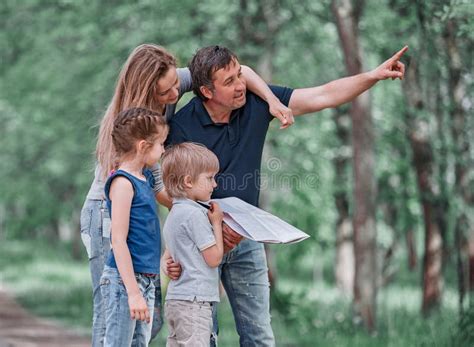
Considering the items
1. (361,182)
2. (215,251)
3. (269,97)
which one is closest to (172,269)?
(215,251)

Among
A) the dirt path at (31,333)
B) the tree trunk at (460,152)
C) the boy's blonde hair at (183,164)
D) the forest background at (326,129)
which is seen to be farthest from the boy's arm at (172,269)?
the dirt path at (31,333)

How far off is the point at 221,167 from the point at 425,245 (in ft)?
30.2

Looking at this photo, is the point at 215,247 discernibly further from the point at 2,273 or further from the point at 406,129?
the point at 2,273

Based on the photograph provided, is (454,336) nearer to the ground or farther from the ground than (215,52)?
nearer to the ground

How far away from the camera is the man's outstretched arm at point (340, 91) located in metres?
4.99

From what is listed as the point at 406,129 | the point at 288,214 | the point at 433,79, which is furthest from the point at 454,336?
the point at 288,214

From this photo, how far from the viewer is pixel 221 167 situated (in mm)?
5125

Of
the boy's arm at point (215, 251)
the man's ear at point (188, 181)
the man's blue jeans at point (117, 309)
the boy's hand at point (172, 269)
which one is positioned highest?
the man's ear at point (188, 181)

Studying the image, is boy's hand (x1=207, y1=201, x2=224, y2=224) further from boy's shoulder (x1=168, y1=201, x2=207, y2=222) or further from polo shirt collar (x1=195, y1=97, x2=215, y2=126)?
polo shirt collar (x1=195, y1=97, x2=215, y2=126)

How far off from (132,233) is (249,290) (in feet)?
2.87

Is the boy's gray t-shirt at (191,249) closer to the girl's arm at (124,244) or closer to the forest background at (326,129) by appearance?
the girl's arm at (124,244)

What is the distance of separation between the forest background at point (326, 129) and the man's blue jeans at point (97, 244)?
127 inches

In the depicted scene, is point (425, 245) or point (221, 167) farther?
point (425, 245)

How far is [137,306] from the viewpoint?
4422 mm
